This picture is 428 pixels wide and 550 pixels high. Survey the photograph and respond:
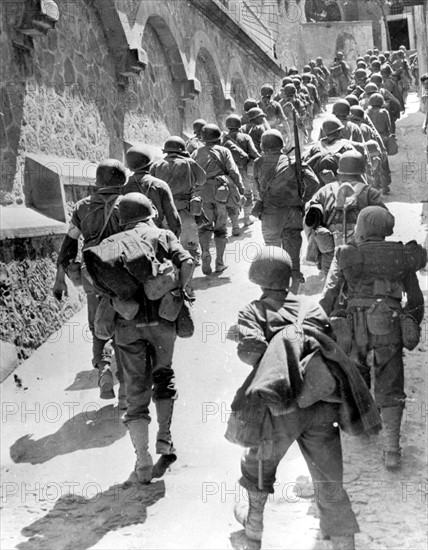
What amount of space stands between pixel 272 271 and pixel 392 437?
167 cm

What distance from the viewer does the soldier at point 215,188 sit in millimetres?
8641

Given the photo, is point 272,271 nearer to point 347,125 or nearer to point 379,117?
point 347,125

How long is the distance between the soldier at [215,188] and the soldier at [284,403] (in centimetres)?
523

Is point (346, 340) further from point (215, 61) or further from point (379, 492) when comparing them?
point (215, 61)

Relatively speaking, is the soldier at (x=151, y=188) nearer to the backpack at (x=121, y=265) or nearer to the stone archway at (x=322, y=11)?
the backpack at (x=121, y=265)

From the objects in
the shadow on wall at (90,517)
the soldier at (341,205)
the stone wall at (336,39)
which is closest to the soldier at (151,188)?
the soldier at (341,205)

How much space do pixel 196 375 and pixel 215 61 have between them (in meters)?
13.0

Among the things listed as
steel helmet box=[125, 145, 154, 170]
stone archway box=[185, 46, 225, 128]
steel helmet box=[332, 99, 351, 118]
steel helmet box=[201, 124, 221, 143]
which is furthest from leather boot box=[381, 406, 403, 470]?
stone archway box=[185, 46, 225, 128]

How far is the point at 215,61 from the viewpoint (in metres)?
17.5

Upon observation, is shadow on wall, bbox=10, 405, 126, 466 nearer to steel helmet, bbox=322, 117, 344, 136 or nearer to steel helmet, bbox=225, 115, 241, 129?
steel helmet, bbox=322, 117, 344, 136

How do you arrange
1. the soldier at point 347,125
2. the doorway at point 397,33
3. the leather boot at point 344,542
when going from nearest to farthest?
the leather boot at point 344,542 < the soldier at point 347,125 < the doorway at point 397,33

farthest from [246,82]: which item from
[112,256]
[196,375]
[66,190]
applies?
[112,256]

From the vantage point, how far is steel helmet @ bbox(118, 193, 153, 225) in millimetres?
4496

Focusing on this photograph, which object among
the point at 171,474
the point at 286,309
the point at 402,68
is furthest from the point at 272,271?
the point at 402,68
